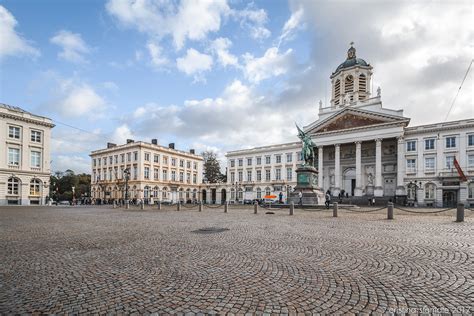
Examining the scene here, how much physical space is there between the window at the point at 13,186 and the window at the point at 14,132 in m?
6.30

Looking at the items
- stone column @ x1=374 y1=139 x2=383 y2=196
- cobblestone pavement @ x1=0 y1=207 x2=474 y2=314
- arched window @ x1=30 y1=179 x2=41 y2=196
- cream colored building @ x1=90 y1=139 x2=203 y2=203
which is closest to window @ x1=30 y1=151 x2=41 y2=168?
arched window @ x1=30 y1=179 x2=41 y2=196

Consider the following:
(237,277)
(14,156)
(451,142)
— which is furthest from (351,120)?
(14,156)

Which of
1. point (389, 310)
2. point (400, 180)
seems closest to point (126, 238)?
point (389, 310)

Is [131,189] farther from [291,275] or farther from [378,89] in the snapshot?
[291,275]

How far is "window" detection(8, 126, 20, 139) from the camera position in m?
39.7

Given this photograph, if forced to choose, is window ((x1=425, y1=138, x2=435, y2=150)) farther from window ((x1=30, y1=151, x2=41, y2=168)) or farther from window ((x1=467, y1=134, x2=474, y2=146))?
window ((x1=30, y1=151, x2=41, y2=168))

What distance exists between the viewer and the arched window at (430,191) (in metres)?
41.7

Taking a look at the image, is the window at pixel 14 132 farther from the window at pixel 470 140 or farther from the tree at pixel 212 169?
the window at pixel 470 140

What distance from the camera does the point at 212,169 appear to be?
85.9 meters

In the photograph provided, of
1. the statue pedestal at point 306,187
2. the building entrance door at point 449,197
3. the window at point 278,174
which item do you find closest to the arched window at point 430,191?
the building entrance door at point 449,197

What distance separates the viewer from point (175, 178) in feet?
214

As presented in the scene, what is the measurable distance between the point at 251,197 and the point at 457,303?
58.1 metres

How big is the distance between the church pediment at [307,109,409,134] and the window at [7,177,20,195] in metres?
49.5

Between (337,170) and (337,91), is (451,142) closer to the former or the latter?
(337,170)
